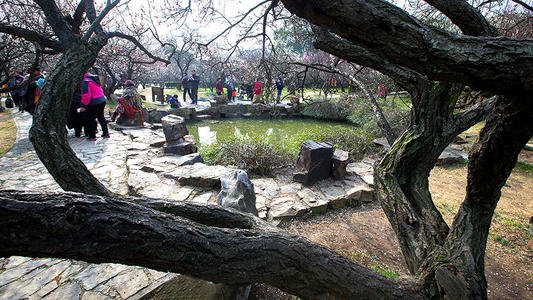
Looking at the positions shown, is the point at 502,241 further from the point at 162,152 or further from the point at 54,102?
the point at 162,152

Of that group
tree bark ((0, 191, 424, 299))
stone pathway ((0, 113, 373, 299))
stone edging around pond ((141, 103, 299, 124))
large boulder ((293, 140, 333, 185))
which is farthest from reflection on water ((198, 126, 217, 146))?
tree bark ((0, 191, 424, 299))

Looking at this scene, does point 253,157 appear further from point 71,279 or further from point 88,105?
point 88,105

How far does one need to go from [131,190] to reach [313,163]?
294cm

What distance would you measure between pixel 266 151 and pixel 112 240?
461cm

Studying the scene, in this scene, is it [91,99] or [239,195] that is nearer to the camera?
[239,195]

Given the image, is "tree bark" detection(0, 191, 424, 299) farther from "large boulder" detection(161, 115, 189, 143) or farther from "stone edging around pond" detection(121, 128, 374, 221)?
"large boulder" detection(161, 115, 189, 143)

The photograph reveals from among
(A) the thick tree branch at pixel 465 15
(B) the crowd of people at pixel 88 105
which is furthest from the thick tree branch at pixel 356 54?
(B) the crowd of people at pixel 88 105

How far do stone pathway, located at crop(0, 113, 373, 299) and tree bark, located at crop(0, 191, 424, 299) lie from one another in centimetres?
112

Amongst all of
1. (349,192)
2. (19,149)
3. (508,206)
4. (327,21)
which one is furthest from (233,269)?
(19,149)

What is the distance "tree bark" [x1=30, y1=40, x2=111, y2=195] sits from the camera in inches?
71.7

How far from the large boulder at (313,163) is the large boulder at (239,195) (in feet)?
5.17

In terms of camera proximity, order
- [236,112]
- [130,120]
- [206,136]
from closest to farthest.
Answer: [130,120]
[206,136]
[236,112]

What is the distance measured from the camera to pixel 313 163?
4.75 m

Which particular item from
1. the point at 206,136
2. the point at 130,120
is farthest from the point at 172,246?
the point at 206,136
